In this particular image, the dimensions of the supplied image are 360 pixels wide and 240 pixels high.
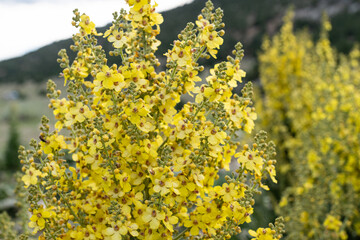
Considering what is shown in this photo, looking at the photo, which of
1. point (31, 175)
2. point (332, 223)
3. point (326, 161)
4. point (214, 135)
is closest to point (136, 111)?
point (214, 135)

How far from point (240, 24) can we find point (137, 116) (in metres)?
20.9

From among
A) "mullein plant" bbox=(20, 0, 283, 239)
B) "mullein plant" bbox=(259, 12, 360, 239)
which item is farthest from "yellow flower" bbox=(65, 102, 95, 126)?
"mullein plant" bbox=(259, 12, 360, 239)

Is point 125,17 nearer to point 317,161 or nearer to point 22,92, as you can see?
point 317,161

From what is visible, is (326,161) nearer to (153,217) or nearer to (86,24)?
(153,217)

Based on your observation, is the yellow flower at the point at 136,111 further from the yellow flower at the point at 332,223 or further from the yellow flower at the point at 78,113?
the yellow flower at the point at 332,223

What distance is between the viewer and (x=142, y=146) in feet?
3.69

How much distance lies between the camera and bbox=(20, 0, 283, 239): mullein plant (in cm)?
108

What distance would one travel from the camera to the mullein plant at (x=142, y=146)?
1082mm

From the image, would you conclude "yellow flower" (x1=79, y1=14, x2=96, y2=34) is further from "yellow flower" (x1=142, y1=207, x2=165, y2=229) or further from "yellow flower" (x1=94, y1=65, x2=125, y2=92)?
"yellow flower" (x1=142, y1=207, x2=165, y2=229)

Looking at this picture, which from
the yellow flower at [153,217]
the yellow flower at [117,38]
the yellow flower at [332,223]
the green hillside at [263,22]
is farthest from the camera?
the green hillside at [263,22]

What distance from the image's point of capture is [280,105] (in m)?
6.88

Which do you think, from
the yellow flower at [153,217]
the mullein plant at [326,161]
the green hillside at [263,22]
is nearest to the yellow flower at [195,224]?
the yellow flower at [153,217]

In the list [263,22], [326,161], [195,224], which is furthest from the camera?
[263,22]

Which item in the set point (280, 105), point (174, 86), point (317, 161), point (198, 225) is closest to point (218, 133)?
point (174, 86)
